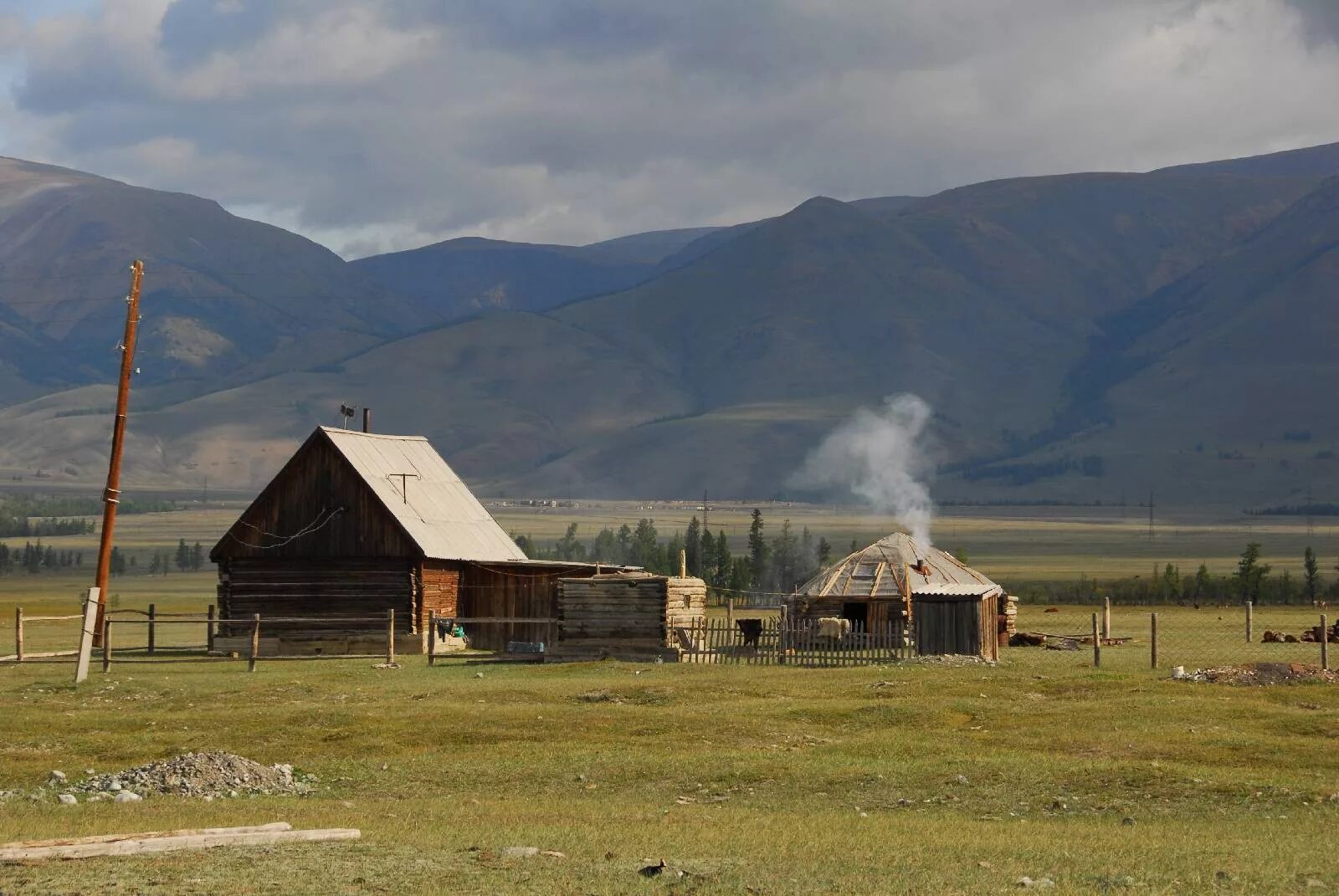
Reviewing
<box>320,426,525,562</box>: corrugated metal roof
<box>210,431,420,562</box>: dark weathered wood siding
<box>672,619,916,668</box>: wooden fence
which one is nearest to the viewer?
<box>672,619,916,668</box>: wooden fence

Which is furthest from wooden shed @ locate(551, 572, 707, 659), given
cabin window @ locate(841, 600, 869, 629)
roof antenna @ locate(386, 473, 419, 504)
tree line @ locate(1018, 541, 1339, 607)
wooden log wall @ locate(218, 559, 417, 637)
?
tree line @ locate(1018, 541, 1339, 607)

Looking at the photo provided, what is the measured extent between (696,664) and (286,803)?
22637 mm

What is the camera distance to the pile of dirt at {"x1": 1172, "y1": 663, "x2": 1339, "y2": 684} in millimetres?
38094

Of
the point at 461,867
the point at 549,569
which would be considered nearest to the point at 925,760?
the point at 461,867

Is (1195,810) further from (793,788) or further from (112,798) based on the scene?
(112,798)

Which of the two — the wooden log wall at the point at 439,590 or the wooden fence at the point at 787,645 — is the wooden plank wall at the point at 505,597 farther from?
the wooden fence at the point at 787,645

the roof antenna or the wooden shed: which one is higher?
the roof antenna

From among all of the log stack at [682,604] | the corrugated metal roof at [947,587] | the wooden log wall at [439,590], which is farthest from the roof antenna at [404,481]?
the corrugated metal roof at [947,587]

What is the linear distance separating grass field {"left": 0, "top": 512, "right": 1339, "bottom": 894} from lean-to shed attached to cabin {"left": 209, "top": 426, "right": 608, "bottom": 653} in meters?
10.8

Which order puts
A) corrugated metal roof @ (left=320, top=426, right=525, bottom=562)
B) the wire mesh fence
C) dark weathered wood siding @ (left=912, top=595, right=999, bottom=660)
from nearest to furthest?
1. the wire mesh fence
2. dark weathered wood siding @ (left=912, top=595, right=999, bottom=660)
3. corrugated metal roof @ (left=320, top=426, right=525, bottom=562)

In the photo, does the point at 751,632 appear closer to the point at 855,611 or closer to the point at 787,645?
the point at 787,645

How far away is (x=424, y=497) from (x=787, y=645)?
1773 centimetres

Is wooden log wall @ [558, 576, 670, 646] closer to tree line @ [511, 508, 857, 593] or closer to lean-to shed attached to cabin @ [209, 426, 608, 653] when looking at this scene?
lean-to shed attached to cabin @ [209, 426, 608, 653]

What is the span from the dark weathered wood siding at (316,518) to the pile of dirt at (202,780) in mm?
30249
